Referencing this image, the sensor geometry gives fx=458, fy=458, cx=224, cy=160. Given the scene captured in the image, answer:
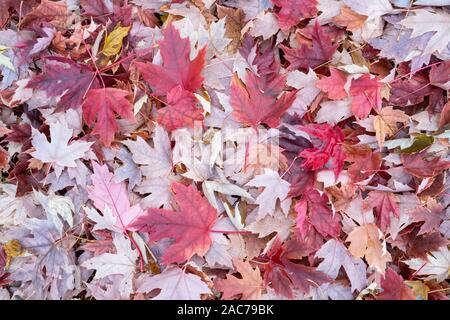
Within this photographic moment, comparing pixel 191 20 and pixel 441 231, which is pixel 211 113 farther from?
pixel 441 231

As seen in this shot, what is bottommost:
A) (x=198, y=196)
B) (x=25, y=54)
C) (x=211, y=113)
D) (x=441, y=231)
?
(x=441, y=231)

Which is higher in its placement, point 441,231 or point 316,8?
point 316,8

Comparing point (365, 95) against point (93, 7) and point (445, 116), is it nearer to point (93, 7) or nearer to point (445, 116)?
point (445, 116)

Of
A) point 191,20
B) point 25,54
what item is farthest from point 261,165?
point 25,54

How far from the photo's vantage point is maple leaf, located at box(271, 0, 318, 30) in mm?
1124

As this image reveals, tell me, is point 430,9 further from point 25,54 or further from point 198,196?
point 25,54

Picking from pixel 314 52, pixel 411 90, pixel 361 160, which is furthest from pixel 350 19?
pixel 361 160

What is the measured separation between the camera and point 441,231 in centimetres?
113

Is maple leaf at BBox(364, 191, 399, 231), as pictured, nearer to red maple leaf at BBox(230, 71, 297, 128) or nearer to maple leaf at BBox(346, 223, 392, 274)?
maple leaf at BBox(346, 223, 392, 274)

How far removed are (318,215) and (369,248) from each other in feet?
0.49

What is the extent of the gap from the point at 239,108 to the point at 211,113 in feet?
0.25

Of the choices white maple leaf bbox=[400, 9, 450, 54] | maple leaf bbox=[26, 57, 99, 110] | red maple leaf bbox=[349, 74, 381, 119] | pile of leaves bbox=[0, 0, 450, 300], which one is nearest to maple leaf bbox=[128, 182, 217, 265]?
pile of leaves bbox=[0, 0, 450, 300]

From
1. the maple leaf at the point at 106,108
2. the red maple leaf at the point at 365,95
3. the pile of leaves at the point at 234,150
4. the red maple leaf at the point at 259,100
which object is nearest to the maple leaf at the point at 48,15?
the pile of leaves at the point at 234,150

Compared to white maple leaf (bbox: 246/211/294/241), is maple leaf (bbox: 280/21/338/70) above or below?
above
